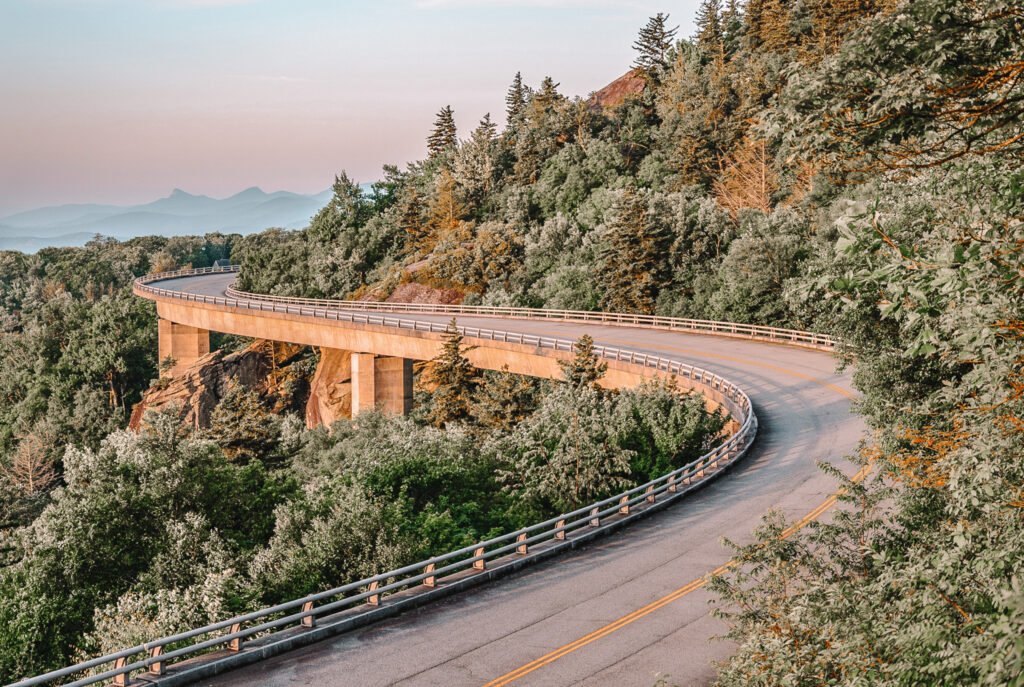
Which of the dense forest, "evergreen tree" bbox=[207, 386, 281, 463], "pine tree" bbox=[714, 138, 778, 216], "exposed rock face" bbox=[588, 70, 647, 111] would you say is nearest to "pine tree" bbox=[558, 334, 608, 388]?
the dense forest

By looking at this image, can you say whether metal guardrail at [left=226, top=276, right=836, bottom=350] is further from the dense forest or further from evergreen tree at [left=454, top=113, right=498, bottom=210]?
evergreen tree at [left=454, top=113, right=498, bottom=210]

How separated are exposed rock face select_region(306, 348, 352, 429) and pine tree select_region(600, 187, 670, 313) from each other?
2021cm

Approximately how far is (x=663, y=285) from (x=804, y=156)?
57836mm

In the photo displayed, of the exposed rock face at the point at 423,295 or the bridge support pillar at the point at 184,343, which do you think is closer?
the exposed rock face at the point at 423,295

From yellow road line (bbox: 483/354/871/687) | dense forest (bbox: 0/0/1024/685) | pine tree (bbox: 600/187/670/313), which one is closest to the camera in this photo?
dense forest (bbox: 0/0/1024/685)

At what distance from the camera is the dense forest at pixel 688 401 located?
8.88 meters

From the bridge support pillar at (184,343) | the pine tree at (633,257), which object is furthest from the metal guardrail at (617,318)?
the bridge support pillar at (184,343)

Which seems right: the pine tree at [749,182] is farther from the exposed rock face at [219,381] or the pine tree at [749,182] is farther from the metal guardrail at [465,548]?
the exposed rock face at [219,381]

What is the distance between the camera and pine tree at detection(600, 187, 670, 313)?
6625 cm

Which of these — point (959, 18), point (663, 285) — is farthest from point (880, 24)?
point (663, 285)

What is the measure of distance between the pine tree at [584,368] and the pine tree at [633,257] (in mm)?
23944

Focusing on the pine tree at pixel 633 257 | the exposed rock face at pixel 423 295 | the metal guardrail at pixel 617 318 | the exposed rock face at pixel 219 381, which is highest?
the pine tree at pixel 633 257

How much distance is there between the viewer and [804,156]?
998cm

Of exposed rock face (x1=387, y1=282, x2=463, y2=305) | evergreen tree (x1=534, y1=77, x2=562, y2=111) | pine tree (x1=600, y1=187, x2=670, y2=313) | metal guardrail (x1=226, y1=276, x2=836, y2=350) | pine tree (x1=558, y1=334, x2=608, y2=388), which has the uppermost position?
evergreen tree (x1=534, y1=77, x2=562, y2=111)
